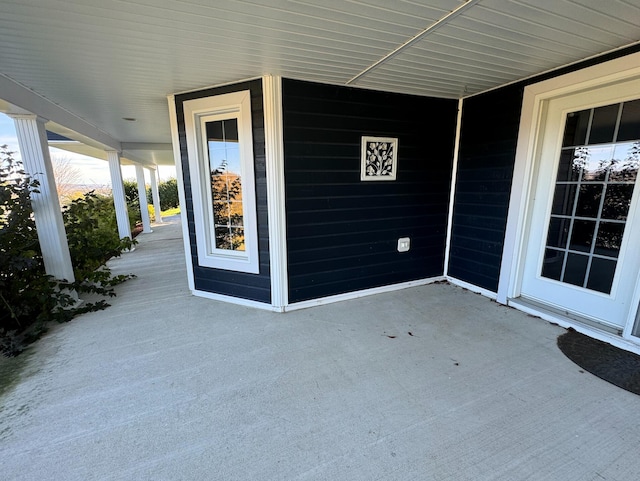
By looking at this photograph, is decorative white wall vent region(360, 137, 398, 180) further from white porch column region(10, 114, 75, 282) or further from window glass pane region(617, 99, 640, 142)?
white porch column region(10, 114, 75, 282)

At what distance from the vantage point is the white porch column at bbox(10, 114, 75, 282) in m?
2.76

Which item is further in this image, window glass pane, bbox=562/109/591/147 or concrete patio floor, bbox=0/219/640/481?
window glass pane, bbox=562/109/591/147

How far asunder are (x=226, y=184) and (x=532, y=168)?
3118mm

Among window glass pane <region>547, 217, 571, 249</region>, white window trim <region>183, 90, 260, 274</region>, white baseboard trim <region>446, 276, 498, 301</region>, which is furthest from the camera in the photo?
white baseboard trim <region>446, 276, 498, 301</region>

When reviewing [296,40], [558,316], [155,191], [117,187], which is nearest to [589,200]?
[558,316]

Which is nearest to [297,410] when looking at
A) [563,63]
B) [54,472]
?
[54,472]

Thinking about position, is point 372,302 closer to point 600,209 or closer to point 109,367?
point 600,209

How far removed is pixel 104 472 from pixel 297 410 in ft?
3.14

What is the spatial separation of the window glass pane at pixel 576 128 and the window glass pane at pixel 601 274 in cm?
105

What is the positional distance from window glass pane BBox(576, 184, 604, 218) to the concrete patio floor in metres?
1.07

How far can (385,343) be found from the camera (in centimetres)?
237

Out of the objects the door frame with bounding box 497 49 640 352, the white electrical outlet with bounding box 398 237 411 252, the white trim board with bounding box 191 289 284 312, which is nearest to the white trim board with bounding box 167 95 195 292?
the white trim board with bounding box 191 289 284 312

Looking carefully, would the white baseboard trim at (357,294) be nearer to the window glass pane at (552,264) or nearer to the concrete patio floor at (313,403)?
the concrete patio floor at (313,403)

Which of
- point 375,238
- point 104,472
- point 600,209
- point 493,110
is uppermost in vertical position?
point 493,110
